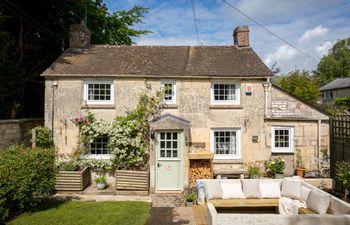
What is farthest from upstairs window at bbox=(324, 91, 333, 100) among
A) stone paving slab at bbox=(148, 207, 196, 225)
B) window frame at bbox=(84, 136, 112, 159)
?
stone paving slab at bbox=(148, 207, 196, 225)

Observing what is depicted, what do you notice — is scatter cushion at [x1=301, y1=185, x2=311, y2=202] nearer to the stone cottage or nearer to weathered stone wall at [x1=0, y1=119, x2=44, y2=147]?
the stone cottage

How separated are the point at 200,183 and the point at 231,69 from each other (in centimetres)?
660

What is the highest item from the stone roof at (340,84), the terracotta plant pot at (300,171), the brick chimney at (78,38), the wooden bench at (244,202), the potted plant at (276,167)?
the stone roof at (340,84)

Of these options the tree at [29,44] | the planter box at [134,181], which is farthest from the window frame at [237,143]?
the tree at [29,44]

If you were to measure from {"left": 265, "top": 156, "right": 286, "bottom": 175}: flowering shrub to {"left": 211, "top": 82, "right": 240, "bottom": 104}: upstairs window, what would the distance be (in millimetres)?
3383

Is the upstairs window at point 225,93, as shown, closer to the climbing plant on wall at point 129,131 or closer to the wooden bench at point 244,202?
the climbing plant on wall at point 129,131

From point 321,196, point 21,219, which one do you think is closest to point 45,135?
point 21,219

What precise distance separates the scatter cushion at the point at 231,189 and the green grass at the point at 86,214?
9.15 feet

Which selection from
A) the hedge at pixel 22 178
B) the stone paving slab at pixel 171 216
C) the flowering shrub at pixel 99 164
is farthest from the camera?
the flowering shrub at pixel 99 164

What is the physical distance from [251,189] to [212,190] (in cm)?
144

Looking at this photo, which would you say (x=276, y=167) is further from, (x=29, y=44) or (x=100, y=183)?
(x=29, y=44)

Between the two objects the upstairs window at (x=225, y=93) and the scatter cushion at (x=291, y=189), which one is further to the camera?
the upstairs window at (x=225, y=93)

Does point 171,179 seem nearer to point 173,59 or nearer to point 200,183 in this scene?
point 200,183

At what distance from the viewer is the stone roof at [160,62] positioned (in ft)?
44.8
